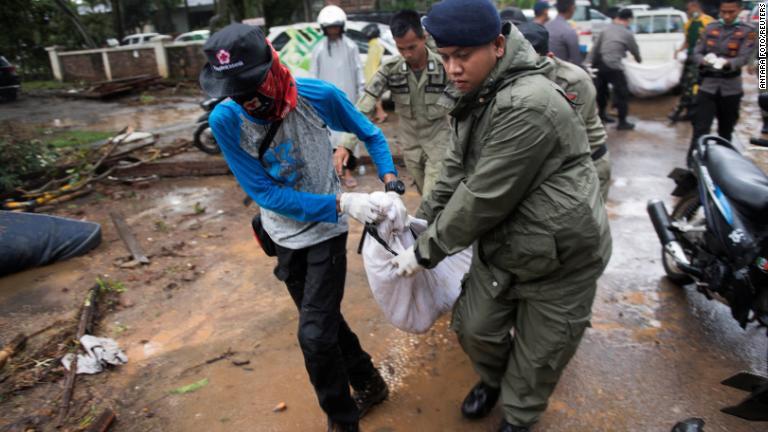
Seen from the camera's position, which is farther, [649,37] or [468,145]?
[649,37]

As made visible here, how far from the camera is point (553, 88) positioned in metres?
1.88

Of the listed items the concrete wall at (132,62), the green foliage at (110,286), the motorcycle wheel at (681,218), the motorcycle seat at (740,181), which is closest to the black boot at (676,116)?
the motorcycle wheel at (681,218)

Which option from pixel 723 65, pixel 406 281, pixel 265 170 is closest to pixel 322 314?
pixel 406 281

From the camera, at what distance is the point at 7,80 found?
13.8m

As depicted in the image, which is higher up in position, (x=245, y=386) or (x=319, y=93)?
(x=319, y=93)

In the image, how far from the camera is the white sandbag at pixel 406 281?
2266 millimetres

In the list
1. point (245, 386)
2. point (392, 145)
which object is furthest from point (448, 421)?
point (392, 145)

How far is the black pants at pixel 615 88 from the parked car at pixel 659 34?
10.7ft

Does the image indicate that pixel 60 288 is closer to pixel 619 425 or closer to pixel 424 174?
pixel 424 174

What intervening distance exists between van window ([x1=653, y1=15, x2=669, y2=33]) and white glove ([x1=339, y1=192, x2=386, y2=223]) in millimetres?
11589

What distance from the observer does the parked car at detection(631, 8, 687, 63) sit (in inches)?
425

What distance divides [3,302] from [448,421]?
3.38 metres

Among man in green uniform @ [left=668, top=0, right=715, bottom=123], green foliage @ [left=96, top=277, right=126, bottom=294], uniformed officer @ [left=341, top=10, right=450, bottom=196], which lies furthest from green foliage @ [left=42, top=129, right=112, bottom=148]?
man in green uniform @ [left=668, top=0, right=715, bottom=123]

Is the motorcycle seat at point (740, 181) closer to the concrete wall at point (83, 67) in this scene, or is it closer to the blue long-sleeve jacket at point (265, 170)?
the blue long-sleeve jacket at point (265, 170)
